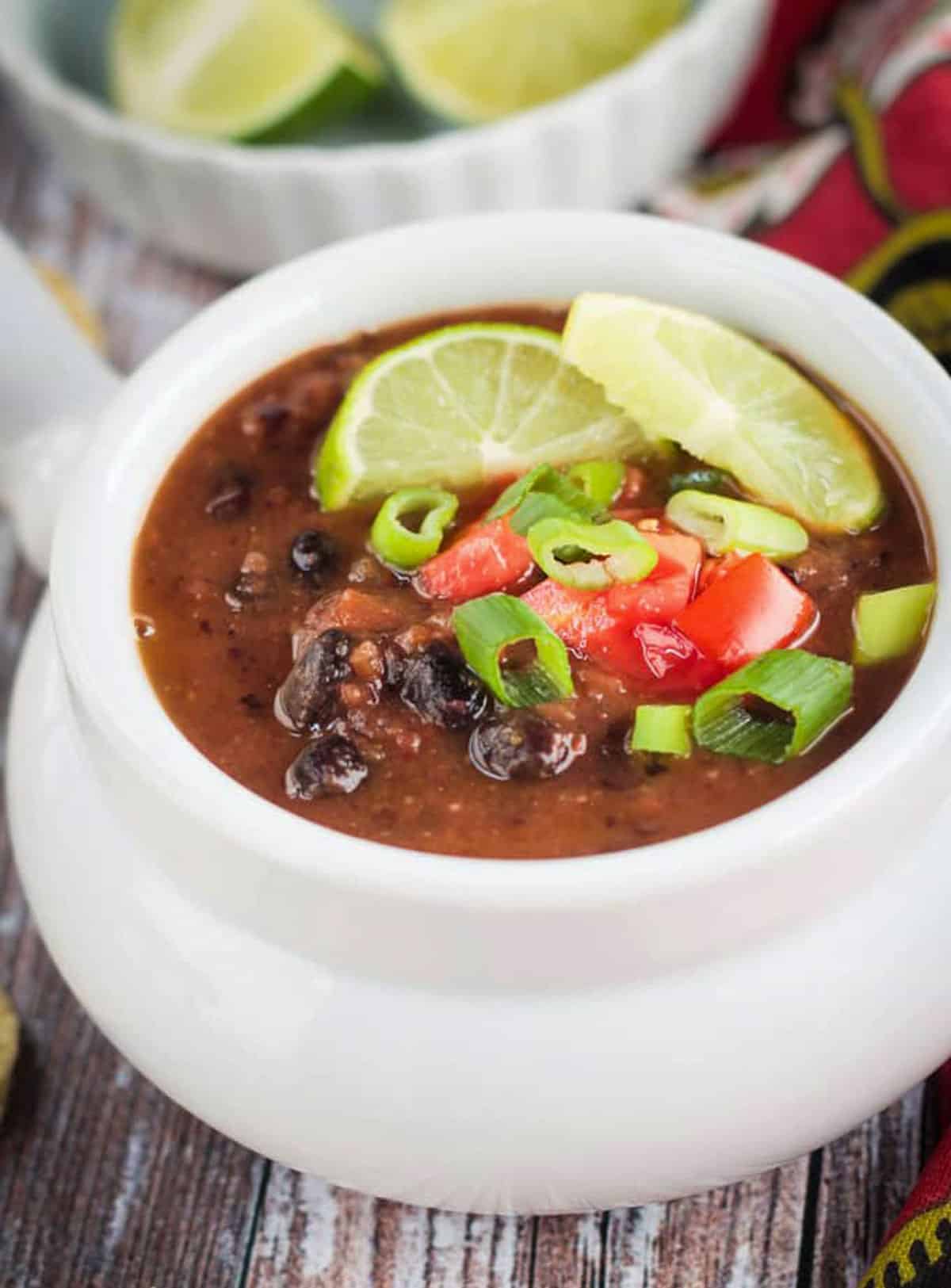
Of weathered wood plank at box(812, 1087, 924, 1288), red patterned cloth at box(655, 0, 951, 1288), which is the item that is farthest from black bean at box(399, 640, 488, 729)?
red patterned cloth at box(655, 0, 951, 1288)

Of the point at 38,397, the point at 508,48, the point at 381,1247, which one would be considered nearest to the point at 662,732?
the point at 381,1247

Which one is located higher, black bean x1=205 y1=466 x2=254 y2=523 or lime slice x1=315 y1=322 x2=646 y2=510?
lime slice x1=315 y1=322 x2=646 y2=510

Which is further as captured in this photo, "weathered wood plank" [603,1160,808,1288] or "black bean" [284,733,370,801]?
"weathered wood plank" [603,1160,808,1288]

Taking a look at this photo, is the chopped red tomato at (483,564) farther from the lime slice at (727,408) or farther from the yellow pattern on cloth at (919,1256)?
the yellow pattern on cloth at (919,1256)

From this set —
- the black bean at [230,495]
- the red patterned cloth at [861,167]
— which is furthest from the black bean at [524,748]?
the red patterned cloth at [861,167]

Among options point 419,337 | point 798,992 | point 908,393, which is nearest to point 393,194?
point 419,337

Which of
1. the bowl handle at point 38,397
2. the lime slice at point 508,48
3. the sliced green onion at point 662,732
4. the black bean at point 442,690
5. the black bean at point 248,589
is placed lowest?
the bowl handle at point 38,397

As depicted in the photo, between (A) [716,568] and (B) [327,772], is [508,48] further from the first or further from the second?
(B) [327,772]

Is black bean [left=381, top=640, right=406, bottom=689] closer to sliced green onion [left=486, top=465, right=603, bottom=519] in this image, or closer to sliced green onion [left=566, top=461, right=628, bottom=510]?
sliced green onion [left=486, top=465, right=603, bottom=519]
